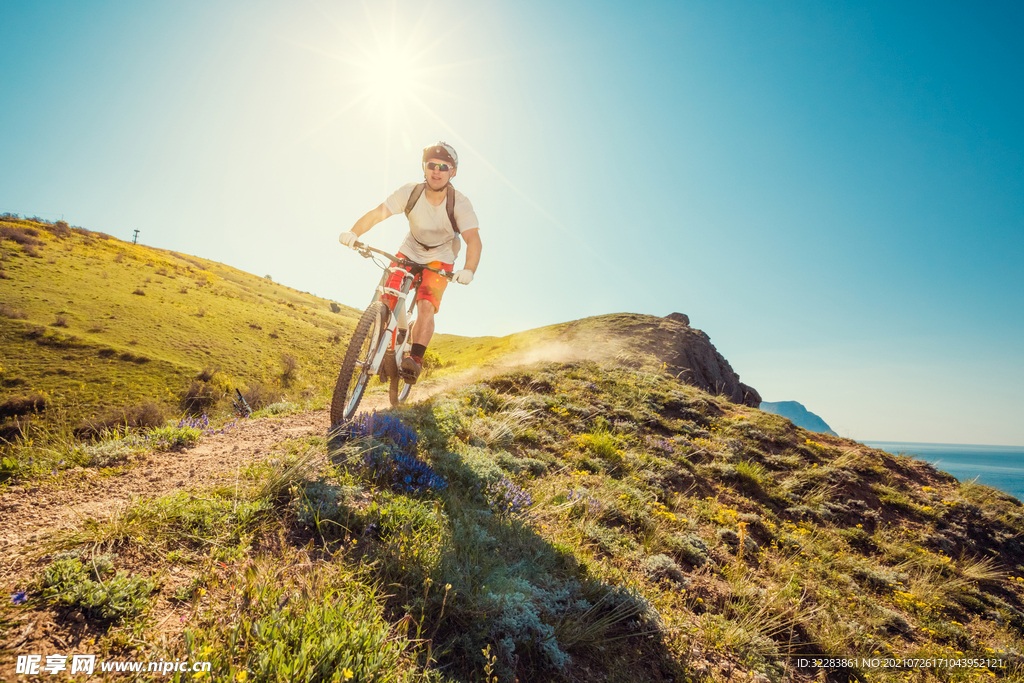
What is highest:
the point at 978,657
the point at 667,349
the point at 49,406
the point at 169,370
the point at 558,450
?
the point at 667,349

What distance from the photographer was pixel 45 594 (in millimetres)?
1560

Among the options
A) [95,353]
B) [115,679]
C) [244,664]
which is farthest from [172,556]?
[95,353]

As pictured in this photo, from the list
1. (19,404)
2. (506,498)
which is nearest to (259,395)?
(19,404)

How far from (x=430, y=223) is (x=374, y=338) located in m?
1.93

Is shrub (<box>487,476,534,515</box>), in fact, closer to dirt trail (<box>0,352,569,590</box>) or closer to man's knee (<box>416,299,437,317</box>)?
dirt trail (<box>0,352,569,590</box>)

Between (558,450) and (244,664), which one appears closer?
(244,664)

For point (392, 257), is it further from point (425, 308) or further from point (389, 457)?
point (389, 457)

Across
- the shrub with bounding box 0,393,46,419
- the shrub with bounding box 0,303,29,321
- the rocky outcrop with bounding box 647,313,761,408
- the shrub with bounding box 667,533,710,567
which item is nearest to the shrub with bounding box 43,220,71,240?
the shrub with bounding box 0,303,29,321

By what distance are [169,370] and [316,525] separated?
2525cm

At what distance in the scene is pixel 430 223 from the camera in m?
5.37

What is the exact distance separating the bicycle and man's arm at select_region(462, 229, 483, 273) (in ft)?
1.45

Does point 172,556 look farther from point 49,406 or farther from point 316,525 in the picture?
point 49,406

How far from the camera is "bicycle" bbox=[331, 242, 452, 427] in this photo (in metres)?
4.35

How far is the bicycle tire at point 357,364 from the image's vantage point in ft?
14.2
